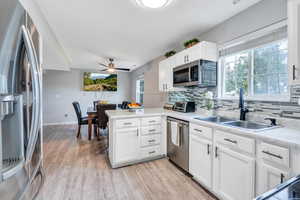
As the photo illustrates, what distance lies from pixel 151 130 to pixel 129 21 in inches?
73.2

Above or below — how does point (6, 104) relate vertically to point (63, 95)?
below

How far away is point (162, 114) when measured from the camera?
2650 mm

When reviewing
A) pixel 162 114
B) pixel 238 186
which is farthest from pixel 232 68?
pixel 238 186

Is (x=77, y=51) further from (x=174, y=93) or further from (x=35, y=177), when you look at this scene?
(x=35, y=177)

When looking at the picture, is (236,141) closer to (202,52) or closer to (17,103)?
(202,52)

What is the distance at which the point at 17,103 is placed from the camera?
0.61 m

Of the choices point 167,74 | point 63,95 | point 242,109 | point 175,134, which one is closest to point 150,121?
point 175,134

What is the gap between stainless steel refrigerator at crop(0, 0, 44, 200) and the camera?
1.75 feet

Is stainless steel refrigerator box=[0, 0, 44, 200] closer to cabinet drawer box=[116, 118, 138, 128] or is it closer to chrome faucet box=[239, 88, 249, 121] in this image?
cabinet drawer box=[116, 118, 138, 128]

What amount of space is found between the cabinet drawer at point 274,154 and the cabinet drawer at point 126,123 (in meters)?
1.68

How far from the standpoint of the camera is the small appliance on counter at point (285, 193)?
0.49m

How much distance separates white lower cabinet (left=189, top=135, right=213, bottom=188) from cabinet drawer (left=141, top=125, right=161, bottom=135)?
0.75m

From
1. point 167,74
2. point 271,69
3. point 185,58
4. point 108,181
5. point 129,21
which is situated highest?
point 129,21

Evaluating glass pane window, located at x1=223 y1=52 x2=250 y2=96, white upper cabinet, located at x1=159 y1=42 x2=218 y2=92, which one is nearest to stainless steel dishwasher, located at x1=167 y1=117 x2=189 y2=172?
glass pane window, located at x1=223 y1=52 x2=250 y2=96
